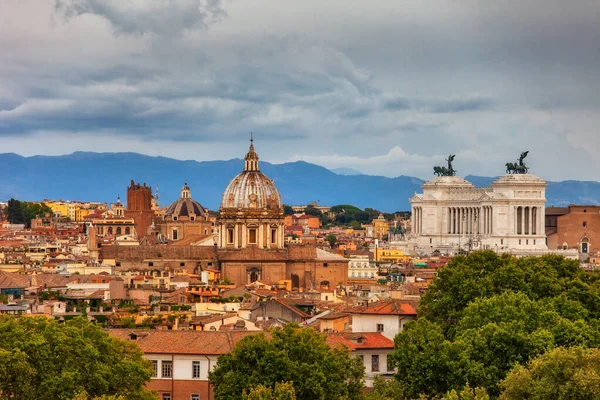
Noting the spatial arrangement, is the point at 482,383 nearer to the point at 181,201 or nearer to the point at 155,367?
the point at 155,367

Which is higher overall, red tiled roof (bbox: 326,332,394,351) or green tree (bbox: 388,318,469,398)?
red tiled roof (bbox: 326,332,394,351)

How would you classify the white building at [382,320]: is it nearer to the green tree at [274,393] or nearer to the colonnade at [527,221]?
the green tree at [274,393]

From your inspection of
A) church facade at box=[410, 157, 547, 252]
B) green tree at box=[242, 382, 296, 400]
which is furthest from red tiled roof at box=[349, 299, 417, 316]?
church facade at box=[410, 157, 547, 252]

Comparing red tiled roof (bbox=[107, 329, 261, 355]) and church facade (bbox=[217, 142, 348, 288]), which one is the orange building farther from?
red tiled roof (bbox=[107, 329, 261, 355])

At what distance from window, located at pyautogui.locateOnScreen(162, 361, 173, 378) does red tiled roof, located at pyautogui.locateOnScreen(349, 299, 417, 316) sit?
467 inches

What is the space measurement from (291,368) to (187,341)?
860 centimetres

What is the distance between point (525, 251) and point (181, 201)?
129ft

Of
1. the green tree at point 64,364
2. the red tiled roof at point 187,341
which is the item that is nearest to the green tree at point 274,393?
the green tree at point 64,364

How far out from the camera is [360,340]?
59.2 meters

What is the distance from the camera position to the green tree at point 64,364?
46500 mm

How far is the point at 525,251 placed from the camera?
174125mm

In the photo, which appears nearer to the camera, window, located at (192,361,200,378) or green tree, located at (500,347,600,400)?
green tree, located at (500,347,600,400)

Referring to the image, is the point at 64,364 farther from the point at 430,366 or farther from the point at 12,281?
the point at 12,281

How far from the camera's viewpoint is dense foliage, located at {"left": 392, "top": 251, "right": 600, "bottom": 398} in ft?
167
